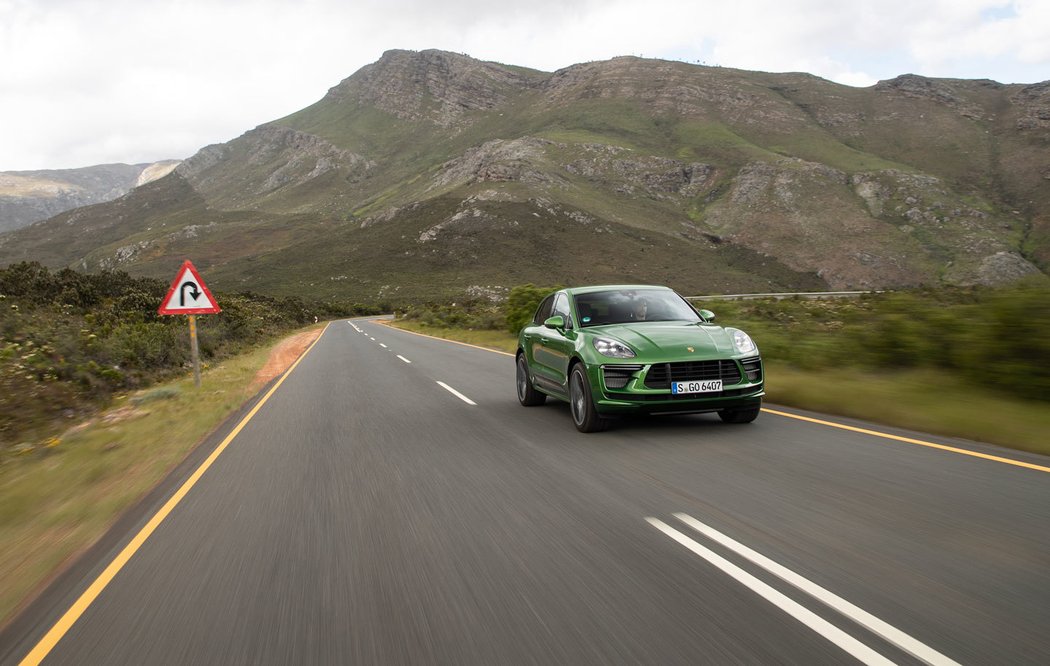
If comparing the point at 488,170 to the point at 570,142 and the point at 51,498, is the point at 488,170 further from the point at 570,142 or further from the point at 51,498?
the point at 51,498

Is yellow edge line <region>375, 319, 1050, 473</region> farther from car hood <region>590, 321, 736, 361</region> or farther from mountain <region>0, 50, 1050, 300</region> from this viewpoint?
mountain <region>0, 50, 1050, 300</region>

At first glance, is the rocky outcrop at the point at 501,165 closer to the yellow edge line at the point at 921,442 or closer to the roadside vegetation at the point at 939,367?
the roadside vegetation at the point at 939,367

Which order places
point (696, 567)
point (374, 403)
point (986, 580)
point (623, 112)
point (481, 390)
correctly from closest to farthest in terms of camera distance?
point (986, 580) → point (696, 567) → point (374, 403) → point (481, 390) → point (623, 112)

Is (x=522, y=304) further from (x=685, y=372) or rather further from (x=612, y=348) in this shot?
(x=685, y=372)

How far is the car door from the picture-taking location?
27.6ft

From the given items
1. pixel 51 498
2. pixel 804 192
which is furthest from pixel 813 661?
pixel 804 192

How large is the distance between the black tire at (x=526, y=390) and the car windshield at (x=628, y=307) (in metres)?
1.78

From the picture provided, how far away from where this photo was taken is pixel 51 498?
6062 mm

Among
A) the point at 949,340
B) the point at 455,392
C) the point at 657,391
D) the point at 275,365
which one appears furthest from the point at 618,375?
the point at 275,365

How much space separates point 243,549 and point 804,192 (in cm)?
13546

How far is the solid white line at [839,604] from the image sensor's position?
266 centimetres

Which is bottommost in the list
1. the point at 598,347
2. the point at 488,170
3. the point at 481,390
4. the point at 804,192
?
the point at 481,390

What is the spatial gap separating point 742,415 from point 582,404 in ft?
6.00

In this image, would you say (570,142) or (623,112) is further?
(623,112)
